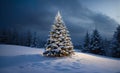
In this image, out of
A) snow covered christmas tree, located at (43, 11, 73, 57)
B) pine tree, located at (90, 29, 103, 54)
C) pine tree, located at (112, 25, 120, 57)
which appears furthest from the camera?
pine tree, located at (90, 29, 103, 54)

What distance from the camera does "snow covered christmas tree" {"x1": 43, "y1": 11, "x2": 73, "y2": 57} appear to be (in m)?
22.0

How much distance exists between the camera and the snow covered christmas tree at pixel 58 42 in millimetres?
21959

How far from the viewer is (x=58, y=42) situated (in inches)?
887

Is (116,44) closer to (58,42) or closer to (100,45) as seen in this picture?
(100,45)

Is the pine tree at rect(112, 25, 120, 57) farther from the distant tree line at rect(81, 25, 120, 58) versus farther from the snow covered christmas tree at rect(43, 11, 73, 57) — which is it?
the snow covered christmas tree at rect(43, 11, 73, 57)

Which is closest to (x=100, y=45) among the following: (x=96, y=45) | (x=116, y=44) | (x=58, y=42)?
(x=96, y=45)

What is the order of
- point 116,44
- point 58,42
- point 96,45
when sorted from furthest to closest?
point 96,45 → point 116,44 → point 58,42

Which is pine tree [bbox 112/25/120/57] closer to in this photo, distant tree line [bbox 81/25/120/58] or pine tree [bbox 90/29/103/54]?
distant tree line [bbox 81/25/120/58]

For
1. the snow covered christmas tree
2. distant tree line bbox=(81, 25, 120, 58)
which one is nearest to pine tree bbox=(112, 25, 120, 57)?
distant tree line bbox=(81, 25, 120, 58)

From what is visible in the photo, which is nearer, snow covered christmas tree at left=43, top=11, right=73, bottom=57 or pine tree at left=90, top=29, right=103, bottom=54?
snow covered christmas tree at left=43, top=11, right=73, bottom=57

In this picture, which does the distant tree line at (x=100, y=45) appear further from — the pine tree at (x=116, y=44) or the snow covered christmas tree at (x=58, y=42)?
the snow covered christmas tree at (x=58, y=42)

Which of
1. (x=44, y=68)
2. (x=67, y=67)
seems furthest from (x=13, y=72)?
(x=67, y=67)

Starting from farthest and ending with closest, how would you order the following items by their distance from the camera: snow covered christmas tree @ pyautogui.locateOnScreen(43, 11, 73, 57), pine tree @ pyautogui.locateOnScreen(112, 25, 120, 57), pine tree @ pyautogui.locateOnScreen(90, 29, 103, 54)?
pine tree @ pyautogui.locateOnScreen(90, 29, 103, 54) → pine tree @ pyautogui.locateOnScreen(112, 25, 120, 57) → snow covered christmas tree @ pyautogui.locateOnScreen(43, 11, 73, 57)

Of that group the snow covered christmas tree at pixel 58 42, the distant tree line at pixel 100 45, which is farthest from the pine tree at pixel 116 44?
the snow covered christmas tree at pixel 58 42
